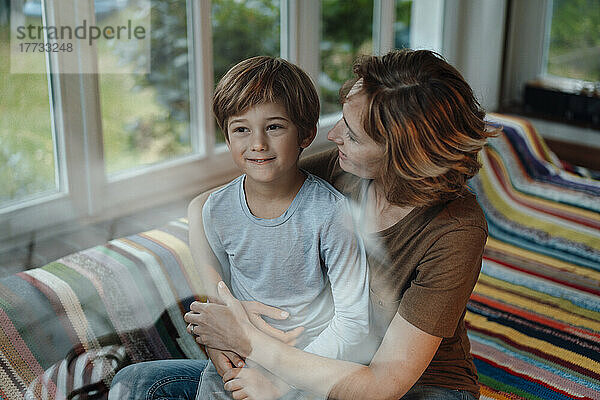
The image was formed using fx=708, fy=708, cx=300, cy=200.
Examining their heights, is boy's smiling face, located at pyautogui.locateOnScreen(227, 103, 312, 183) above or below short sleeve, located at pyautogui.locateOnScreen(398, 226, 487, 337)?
above

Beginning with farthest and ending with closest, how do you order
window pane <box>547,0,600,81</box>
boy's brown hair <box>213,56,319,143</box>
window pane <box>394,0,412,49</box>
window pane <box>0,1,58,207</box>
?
window pane <box>547,0,600,81</box>
window pane <box>394,0,412,49</box>
window pane <box>0,1,58,207</box>
boy's brown hair <box>213,56,319,143</box>

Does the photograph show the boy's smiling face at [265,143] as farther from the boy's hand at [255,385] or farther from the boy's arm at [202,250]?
the boy's hand at [255,385]

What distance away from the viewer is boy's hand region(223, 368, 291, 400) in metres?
0.73

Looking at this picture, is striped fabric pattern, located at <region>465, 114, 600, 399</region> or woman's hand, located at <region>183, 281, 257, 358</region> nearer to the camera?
woman's hand, located at <region>183, 281, 257, 358</region>

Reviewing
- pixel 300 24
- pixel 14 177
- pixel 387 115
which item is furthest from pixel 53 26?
pixel 387 115

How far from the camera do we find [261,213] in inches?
27.6

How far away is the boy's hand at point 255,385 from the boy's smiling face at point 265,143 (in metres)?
0.20

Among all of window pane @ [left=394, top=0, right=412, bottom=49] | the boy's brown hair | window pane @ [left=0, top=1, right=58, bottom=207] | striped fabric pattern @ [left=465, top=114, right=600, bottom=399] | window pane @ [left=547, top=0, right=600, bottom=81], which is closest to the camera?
the boy's brown hair

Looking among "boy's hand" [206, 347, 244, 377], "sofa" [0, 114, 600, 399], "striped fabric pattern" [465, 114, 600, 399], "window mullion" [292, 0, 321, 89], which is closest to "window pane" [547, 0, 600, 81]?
"sofa" [0, 114, 600, 399]

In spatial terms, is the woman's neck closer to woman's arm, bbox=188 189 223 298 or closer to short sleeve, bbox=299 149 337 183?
short sleeve, bbox=299 149 337 183

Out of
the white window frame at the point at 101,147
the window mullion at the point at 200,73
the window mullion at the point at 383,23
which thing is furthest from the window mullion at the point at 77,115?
the window mullion at the point at 383,23

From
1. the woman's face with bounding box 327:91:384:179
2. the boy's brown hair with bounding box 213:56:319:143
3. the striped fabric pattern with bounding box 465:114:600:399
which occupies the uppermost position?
the boy's brown hair with bounding box 213:56:319:143

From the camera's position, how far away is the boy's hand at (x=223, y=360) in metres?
0.74

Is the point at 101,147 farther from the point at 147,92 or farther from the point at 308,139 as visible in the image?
the point at 308,139
